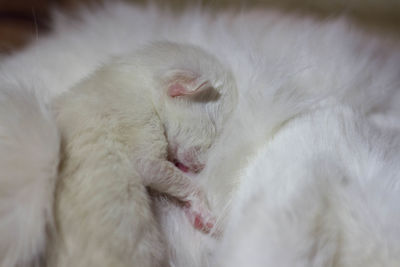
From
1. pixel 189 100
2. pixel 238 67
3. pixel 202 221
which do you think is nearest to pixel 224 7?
pixel 238 67

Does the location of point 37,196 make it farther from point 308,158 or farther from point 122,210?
point 308,158

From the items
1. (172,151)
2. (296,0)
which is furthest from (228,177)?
(296,0)

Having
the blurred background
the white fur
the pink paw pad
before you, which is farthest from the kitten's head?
the blurred background

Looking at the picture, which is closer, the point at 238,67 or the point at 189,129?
the point at 189,129

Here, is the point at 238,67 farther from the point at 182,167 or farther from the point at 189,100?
the point at 182,167

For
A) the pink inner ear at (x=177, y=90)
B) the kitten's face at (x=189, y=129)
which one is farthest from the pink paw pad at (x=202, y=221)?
the pink inner ear at (x=177, y=90)
